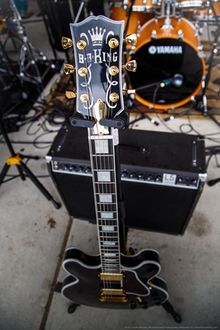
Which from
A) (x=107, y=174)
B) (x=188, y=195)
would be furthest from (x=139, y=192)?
(x=107, y=174)

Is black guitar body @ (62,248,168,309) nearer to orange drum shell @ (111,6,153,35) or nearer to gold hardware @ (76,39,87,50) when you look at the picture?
gold hardware @ (76,39,87,50)

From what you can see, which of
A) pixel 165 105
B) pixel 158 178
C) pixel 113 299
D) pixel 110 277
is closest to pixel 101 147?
pixel 158 178

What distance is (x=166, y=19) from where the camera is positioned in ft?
5.87

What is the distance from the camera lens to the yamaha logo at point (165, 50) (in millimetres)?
1882

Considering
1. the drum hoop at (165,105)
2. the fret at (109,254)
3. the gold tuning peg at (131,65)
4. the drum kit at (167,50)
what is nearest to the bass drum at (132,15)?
the drum kit at (167,50)

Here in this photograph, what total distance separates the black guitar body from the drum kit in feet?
3.27

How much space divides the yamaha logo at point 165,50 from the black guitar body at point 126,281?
1.43 m

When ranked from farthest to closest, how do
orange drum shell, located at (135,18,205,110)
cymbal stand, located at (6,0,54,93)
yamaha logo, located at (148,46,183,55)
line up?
cymbal stand, located at (6,0,54,93) < yamaha logo, located at (148,46,183,55) < orange drum shell, located at (135,18,205,110)

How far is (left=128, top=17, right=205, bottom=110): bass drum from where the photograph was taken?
5.91 ft

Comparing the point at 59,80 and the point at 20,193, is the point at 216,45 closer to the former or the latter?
the point at 59,80

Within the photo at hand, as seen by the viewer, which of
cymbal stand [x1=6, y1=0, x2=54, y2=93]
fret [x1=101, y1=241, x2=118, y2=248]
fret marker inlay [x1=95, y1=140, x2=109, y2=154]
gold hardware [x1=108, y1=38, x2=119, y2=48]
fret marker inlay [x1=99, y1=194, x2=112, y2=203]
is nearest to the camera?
gold hardware [x1=108, y1=38, x2=119, y2=48]

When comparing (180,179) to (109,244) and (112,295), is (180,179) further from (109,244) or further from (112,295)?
(112,295)

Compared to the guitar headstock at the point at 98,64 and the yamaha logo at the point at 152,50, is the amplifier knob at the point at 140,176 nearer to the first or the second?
the guitar headstock at the point at 98,64

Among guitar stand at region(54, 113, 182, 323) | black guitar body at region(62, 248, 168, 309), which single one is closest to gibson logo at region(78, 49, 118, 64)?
guitar stand at region(54, 113, 182, 323)
